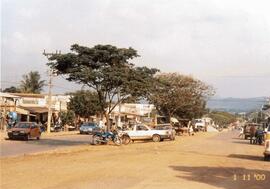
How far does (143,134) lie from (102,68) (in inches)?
283

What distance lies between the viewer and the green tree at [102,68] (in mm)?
36969

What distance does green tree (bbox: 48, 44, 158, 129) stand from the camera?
36969mm

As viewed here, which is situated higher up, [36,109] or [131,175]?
[36,109]

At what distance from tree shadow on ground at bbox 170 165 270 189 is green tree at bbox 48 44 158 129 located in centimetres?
1842

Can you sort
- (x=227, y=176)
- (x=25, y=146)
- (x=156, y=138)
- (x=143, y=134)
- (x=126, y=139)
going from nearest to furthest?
1. (x=227, y=176)
2. (x=25, y=146)
3. (x=126, y=139)
4. (x=143, y=134)
5. (x=156, y=138)

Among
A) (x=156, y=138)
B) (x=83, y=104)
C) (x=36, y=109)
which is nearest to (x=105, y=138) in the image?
(x=156, y=138)

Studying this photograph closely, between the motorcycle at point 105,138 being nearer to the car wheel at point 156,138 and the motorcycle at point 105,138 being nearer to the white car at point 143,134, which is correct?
the white car at point 143,134

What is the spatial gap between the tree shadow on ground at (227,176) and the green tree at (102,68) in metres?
18.4

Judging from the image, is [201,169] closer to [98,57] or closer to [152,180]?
[152,180]

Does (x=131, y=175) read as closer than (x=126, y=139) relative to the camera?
Yes

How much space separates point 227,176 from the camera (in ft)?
54.5

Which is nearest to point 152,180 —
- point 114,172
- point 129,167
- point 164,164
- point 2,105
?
point 114,172

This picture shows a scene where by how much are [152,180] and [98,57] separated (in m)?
23.7
